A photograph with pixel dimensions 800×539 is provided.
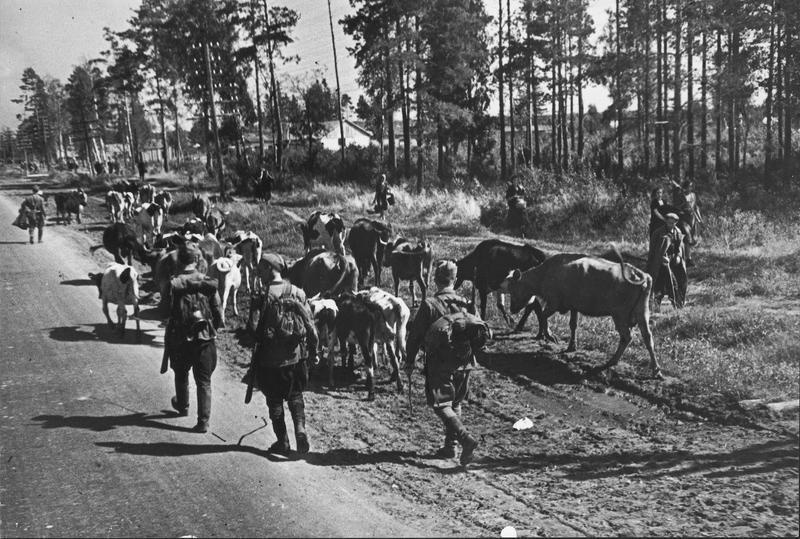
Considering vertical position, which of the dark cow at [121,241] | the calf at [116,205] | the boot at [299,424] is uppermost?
the calf at [116,205]

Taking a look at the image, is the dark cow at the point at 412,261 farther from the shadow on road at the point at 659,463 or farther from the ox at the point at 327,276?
the shadow on road at the point at 659,463

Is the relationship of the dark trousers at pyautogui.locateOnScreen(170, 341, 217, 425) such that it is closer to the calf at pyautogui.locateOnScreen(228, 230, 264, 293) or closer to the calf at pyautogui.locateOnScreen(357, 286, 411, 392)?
the calf at pyautogui.locateOnScreen(357, 286, 411, 392)

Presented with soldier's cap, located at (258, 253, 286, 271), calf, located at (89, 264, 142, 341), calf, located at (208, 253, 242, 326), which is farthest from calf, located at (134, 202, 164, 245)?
soldier's cap, located at (258, 253, 286, 271)

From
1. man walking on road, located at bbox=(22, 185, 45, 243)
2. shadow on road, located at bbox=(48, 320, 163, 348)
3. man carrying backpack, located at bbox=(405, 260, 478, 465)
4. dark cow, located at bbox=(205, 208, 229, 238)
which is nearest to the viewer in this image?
man carrying backpack, located at bbox=(405, 260, 478, 465)

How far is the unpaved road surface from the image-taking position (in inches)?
227

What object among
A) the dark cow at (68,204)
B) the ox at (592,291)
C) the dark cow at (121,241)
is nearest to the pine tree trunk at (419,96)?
the dark cow at (68,204)

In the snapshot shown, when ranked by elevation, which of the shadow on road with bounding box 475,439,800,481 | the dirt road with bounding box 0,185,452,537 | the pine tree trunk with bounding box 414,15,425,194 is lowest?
the shadow on road with bounding box 475,439,800,481

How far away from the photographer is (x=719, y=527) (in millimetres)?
5434

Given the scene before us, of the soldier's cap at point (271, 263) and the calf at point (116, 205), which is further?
the calf at point (116, 205)

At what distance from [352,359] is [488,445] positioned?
3.18m

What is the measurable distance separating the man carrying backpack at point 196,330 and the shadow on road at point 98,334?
3.92 metres

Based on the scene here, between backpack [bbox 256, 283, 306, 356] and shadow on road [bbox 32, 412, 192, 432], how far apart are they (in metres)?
1.89

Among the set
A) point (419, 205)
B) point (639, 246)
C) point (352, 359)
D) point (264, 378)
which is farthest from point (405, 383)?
point (419, 205)

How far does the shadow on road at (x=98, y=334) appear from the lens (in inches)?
459
